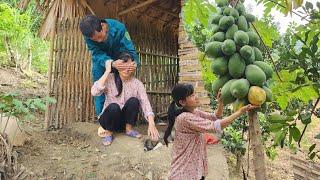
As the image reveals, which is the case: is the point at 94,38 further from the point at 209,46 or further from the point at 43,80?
the point at 43,80

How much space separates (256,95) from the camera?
4.90ft

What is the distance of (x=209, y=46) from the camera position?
1.74 m

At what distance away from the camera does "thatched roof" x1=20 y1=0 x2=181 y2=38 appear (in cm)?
624

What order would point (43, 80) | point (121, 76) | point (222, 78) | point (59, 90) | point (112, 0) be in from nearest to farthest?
point (222, 78), point (121, 76), point (59, 90), point (112, 0), point (43, 80)

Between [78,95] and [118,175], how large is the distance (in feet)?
6.75

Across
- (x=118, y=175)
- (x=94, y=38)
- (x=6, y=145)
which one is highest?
(x=94, y=38)

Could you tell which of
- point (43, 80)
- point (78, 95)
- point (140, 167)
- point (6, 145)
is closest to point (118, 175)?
point (140, 167)

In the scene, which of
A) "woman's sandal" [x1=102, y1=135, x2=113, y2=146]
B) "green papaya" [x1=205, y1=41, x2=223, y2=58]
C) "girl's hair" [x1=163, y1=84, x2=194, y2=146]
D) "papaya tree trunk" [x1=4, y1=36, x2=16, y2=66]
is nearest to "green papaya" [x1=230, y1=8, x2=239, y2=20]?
"green papaya" [x1=205, y1=41, x2=223, y2=58]

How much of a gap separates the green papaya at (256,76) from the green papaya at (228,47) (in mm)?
114

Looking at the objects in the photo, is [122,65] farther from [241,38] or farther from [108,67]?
[241,38]

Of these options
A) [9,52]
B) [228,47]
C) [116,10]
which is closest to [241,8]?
[228,47]

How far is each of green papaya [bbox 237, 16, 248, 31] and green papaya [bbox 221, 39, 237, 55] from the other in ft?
0.26

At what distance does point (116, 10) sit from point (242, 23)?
5.35m

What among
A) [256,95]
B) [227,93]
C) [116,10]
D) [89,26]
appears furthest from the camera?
[116,10]
